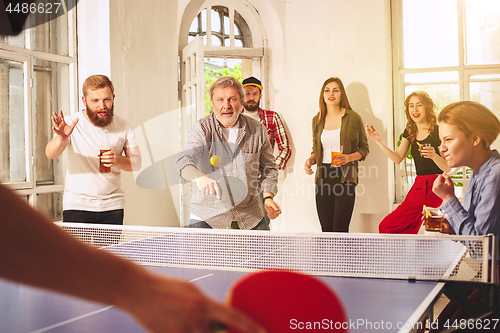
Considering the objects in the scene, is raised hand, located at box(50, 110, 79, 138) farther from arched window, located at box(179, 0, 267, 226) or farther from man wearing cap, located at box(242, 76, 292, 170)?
man wearing cap, located at box(242, 76, 292, 170)

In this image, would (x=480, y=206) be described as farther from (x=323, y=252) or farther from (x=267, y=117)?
(x=267, y=117)

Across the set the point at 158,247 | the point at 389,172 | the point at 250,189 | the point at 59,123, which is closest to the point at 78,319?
the point at 158,247

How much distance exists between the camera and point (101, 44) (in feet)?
12.9

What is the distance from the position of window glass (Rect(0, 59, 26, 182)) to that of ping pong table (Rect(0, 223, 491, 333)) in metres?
1.86

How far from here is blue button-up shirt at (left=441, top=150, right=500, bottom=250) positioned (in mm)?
1627

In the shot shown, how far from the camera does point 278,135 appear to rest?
Answer: 473 centimetres

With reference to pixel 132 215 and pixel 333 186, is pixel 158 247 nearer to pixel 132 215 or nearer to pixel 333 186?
pixel 132 215

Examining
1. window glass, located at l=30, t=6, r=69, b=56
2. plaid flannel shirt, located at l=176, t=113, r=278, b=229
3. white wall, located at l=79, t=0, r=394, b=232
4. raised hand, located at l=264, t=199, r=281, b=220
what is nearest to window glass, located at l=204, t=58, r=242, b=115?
white wall, located at l=79, t=0, r=394, b=232

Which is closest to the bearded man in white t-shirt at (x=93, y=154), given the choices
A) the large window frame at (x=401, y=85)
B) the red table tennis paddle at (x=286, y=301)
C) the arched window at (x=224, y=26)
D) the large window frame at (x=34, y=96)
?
the large window frame at (x=34, y=96)

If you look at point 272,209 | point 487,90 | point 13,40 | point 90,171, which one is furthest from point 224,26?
point 272,209

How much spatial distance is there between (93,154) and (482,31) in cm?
428

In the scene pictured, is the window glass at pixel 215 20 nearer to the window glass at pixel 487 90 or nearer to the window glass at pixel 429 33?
Answer: the window glass at pixel 429 33

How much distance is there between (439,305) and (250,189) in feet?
6.46

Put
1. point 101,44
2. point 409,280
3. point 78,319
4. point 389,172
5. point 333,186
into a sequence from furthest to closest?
point 389,172 → point 333,186 → point 101,44 → point 409,280 → point 78,319
